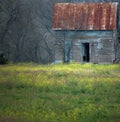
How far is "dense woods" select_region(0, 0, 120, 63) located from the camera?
4644 cm

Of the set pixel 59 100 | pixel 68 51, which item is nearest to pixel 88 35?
pixel 68 51

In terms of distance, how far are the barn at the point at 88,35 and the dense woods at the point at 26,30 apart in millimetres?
6428

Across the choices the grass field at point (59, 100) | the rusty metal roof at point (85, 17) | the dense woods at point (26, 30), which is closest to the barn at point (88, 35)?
the rusty metal roof at point (85, 17)

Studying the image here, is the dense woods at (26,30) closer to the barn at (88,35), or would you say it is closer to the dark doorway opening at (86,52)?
the barn at (88,35)

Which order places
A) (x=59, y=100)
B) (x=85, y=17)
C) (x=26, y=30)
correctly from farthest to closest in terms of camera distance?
(x=26, y=30) < (x=85, y=17) < (x=59, y=100)

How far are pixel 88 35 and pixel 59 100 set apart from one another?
23773mm

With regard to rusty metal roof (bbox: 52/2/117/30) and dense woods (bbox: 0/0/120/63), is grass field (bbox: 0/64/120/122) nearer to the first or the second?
rusty metal roof (bbox: 52/2/117/30)

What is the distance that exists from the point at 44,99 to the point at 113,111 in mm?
2793

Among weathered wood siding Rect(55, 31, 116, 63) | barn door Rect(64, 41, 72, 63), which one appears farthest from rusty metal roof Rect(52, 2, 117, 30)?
barn door Rect(64, 41, 72, 63)

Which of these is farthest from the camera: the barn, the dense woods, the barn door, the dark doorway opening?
the dense woods

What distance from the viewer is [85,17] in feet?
125

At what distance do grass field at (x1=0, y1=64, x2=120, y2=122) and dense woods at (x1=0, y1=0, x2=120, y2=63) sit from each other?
24574 millimetres

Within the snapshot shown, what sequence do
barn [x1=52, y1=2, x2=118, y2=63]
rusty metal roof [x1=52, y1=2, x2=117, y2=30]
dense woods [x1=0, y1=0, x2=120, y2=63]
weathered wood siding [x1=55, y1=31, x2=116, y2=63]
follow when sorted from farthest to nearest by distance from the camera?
dense woods [x1=0, y1=0, x2=120, y2=63] < weathered wood siding [x1=55, y1=31, x2=116, y2=63] < barn [x1=52, y1=2, x2=118, y2=63] < rusty metal roof [x1=52, y1=2, x2=117, y2=30]

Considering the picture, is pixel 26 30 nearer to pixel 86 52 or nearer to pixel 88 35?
pixel 86 52
